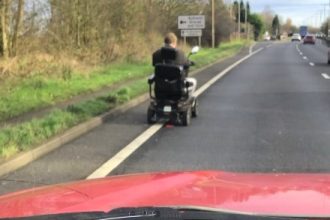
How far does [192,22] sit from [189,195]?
110 feet

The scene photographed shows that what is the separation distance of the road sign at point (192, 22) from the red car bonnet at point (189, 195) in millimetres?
32534

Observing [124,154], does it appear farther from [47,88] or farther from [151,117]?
[47,88]

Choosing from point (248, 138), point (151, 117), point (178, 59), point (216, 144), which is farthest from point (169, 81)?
point (216, 144)

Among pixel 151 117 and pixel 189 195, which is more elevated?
pixel 189 195

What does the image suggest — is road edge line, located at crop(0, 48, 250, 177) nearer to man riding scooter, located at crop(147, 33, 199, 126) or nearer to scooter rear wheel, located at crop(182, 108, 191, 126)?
man riding scooter, located at crop(147, 33, 199, 126)

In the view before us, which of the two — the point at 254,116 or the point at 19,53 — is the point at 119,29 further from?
the point at 254,116

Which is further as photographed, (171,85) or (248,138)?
(171,85)

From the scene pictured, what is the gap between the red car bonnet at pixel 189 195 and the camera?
297 centimetres

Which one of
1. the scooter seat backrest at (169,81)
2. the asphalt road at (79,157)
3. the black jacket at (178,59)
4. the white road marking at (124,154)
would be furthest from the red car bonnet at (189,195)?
the black jacket at (178,59)

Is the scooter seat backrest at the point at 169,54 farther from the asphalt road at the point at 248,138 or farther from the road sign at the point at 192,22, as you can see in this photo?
the road sign at the point at 192,22

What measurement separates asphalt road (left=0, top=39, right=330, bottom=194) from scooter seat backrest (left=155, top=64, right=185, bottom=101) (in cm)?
63

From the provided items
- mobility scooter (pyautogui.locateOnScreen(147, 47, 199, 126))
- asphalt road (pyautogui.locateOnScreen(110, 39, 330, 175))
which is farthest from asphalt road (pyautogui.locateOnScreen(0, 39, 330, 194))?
mobility scooter (pyautogui.locateOnScreen(147, 47, 199, 126))

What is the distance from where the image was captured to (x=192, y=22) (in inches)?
1433

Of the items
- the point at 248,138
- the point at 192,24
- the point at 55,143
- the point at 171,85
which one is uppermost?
the point at 192,24
